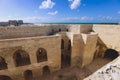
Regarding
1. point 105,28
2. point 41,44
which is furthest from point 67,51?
point 105,28

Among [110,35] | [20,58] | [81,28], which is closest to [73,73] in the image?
[20,58]

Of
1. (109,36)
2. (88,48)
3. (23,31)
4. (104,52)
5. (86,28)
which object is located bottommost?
(104,52)

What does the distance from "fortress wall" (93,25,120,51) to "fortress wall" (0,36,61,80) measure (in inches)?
270

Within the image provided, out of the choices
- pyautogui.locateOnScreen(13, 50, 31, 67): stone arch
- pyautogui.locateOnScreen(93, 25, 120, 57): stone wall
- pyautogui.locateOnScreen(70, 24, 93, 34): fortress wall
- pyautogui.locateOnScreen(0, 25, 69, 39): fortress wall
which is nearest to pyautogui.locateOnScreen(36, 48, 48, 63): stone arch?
pyautogui.locateOnScreen(13, 50, 31, 67): stone arch

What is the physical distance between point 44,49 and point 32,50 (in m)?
1.43

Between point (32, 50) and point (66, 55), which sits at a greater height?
point (32, 50)

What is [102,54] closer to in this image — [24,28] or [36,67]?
[36,67]

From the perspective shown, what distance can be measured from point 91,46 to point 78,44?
64.0 inches

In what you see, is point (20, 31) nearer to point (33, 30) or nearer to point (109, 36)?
point (33, 30)

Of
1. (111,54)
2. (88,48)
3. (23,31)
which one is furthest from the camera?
(111,54)

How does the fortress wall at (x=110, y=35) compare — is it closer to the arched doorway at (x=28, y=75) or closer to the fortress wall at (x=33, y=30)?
the fortress wall at (x=33, y=30)

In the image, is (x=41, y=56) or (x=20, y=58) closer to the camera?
(x=20, y=58)

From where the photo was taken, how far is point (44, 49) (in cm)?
1005

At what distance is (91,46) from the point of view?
11.2m
